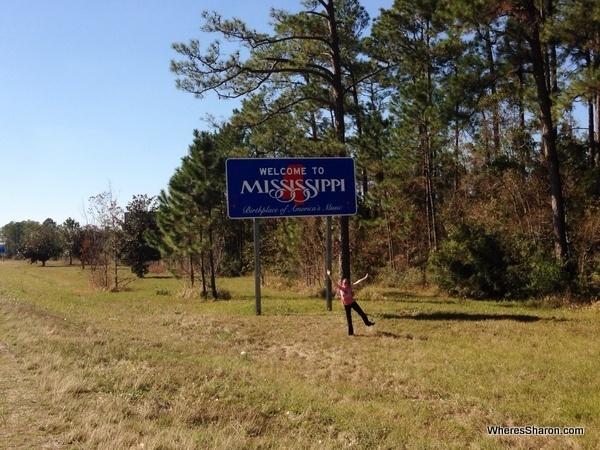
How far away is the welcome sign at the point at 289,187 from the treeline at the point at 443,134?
2.24m

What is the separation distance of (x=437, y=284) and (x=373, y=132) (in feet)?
23.5

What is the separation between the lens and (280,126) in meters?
21.2

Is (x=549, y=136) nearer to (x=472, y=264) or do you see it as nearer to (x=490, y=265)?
(x=490, y=265)

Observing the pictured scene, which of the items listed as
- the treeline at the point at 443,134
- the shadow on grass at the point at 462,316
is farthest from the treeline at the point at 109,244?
the shadow on grass at the point at 462,316

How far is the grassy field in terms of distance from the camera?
5.66m

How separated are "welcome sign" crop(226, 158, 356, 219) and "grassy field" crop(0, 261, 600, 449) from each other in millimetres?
3619

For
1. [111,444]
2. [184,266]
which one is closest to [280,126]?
[184,266]

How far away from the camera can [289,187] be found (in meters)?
17.2

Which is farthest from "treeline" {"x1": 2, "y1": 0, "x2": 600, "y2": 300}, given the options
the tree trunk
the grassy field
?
the grassy field

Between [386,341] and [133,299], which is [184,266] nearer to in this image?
[133,299]

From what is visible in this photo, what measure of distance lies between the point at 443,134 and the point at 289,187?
11.1 m

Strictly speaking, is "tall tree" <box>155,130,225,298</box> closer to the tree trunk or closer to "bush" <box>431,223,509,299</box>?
"bush" <box>431,223,509,299</box>

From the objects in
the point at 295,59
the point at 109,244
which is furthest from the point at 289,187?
the point at 109,244

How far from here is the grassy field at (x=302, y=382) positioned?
566 cm
